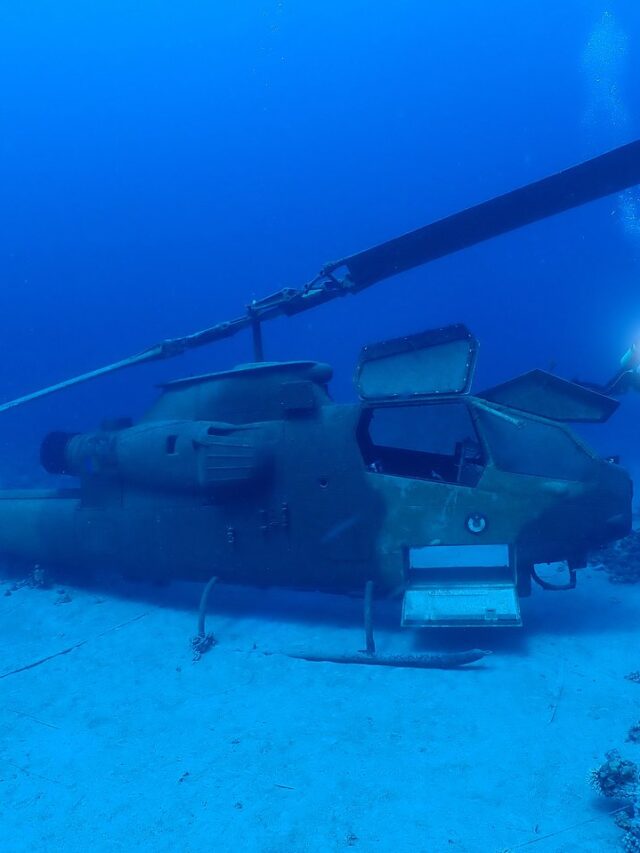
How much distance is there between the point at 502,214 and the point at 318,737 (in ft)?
17.0

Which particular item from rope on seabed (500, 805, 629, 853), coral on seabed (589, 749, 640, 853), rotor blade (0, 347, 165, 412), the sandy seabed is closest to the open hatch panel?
the sandy seabed

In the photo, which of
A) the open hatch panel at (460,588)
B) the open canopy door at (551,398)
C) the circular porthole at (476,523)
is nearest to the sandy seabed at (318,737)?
the open hatch panel at (460,588)

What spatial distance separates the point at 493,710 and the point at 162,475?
4490 mm

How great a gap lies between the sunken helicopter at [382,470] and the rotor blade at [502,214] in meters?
0.02

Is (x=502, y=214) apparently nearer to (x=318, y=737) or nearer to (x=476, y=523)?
(x=476, y=523)

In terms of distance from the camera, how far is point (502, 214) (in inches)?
234

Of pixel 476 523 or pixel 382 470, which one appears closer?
pixel 476 523

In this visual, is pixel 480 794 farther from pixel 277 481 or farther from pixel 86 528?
pixel 86 528

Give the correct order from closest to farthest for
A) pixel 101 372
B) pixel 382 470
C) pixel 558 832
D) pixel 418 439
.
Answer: pixel 558 832 → pixel 382 470 → pixel 418 439 → pixel 101 372

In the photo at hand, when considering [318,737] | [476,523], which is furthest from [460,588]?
[318,737]

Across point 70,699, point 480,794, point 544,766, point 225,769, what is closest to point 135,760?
point 225,769

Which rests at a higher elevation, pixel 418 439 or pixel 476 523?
pixel 418 439

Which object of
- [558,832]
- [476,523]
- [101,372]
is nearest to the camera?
[558,832]

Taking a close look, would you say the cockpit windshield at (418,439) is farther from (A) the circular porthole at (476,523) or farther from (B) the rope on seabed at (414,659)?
(B) the rope on seabed at (414,659)
